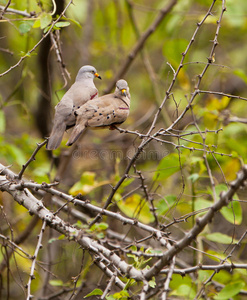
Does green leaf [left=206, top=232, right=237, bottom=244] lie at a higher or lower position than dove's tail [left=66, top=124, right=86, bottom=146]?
lower

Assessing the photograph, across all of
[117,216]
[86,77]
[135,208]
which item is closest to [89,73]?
[86,77]

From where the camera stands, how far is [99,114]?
322 cm

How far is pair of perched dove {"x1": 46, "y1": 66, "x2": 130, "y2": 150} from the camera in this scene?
3.13 m

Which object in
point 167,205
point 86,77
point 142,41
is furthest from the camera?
point 142,41

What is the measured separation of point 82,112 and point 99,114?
0.40 feet

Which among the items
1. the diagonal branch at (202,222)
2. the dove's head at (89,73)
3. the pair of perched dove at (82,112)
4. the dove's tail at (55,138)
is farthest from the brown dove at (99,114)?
the diagonal branch at (202,222)

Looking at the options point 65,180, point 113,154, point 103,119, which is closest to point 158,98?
point 113,154

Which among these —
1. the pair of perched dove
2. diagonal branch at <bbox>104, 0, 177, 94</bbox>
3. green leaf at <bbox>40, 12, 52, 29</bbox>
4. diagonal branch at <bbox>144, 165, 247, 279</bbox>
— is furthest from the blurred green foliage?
diagonal branch at <bbox>144, 165, 247, 279</bbox>

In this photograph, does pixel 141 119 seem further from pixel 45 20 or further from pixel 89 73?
pixel 45 20

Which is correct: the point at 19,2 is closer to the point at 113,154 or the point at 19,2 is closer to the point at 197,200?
the point at 113,154

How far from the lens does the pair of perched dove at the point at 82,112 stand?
3133 millimetres

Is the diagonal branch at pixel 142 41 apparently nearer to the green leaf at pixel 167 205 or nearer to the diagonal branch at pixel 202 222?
the green leaf at pixel 167 205

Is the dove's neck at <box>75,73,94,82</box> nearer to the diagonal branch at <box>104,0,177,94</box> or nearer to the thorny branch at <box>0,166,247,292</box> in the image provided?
the thorny branch at <box>0,166,247,292</box>

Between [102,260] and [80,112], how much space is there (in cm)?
103
